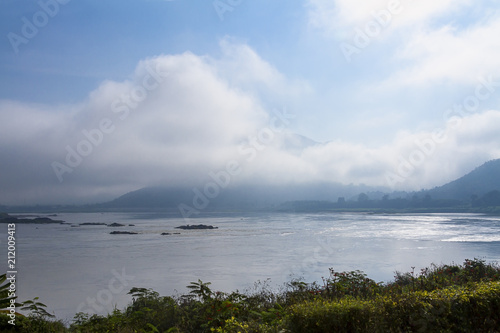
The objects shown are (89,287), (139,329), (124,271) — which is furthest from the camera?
(124,271)

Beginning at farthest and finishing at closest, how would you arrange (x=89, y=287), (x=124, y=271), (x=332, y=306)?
(x=124, y=271)
(x=89, y=287)
(x=332, y=306)

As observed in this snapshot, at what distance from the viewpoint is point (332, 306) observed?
4.72 meters

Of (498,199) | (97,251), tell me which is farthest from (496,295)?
(498,199)

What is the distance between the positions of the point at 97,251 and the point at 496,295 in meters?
28.5

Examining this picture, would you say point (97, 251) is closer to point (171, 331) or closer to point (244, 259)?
point (244, 259)

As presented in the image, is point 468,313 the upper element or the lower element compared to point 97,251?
upper

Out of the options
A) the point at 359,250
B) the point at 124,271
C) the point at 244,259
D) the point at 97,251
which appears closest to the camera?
the point at 124,271

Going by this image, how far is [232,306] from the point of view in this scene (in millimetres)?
6645

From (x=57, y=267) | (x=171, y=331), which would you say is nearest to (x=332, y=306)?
(x=171, y=331)

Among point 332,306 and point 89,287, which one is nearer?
point 332,306

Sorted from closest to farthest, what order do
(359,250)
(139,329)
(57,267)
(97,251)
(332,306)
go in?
(332,306)
(139,329)
(57,267)
(359,250)
(97,251)

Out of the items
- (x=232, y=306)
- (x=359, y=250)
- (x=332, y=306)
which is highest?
(x=332, y=306)

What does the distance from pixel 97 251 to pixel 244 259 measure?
42.0ft

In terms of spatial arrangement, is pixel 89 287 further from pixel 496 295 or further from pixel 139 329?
pixel 496 295
